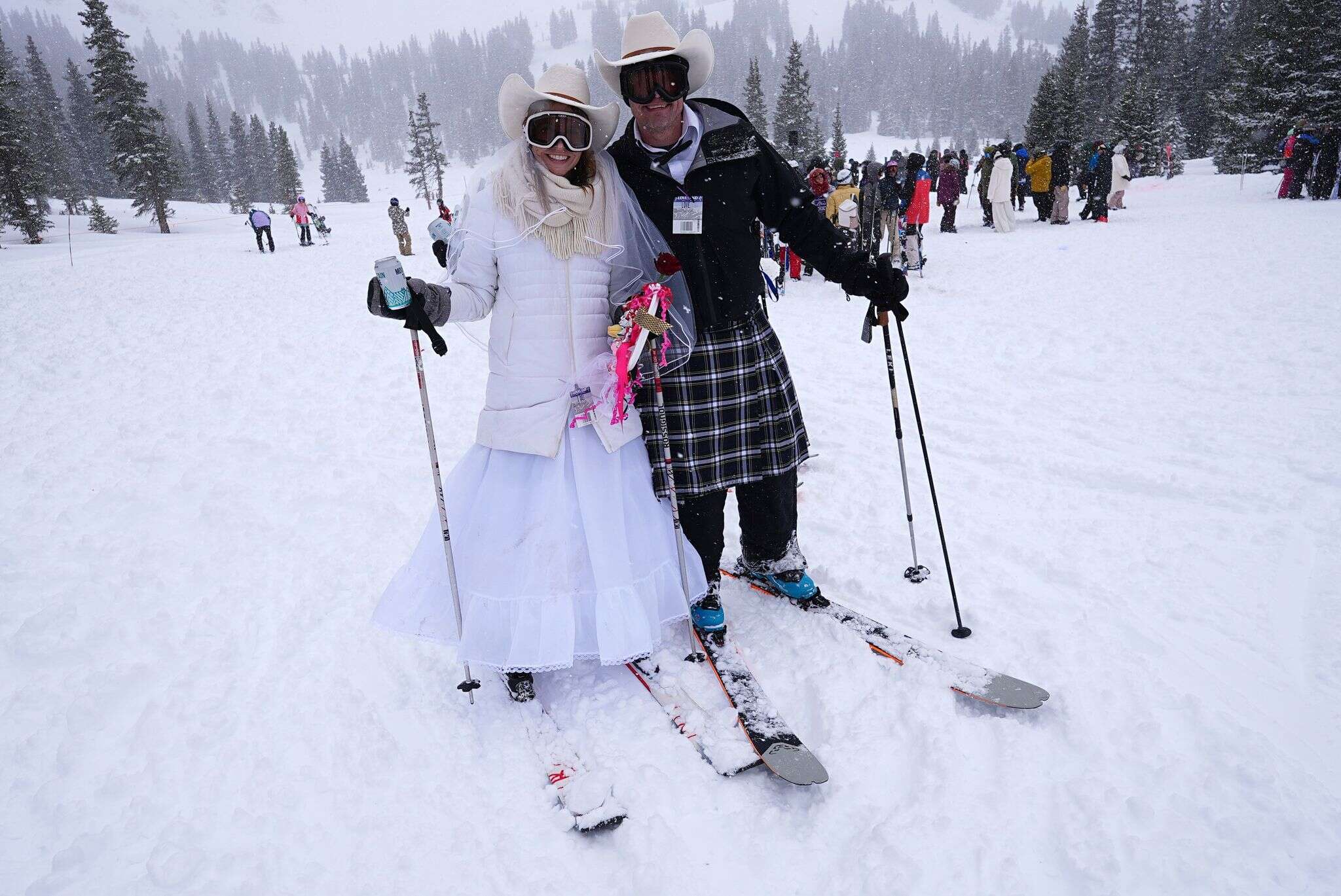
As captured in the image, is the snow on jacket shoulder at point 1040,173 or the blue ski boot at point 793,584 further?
the snow on jacket shoulder at point 1040,173

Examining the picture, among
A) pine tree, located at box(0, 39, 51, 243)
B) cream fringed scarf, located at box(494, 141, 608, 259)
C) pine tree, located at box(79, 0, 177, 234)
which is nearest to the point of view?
cream fringed scarf, located at box(494, 141, 608, 259)

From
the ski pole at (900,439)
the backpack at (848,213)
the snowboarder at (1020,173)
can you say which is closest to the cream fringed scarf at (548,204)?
the ski pole at (900,439)

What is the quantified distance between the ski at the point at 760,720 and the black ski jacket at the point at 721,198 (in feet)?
4.28

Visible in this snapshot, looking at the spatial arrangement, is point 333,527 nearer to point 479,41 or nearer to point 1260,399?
point 1260,399

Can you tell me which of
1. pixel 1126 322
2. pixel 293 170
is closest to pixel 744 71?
pixel 293 170

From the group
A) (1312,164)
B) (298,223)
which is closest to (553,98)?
(1312,164)

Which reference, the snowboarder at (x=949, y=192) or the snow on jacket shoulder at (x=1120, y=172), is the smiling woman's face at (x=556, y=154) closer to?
the snowboarder at (x=949, y=192)

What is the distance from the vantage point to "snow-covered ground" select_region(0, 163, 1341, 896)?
71.9 inches

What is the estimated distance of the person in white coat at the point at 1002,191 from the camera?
13.7 meters

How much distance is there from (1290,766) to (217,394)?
25.3ft

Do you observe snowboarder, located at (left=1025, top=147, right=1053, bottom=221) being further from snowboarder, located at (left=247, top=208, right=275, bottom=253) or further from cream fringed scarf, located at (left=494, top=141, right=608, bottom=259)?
snowboarder, located at (left=247, top=208, right=275, bottom=253)

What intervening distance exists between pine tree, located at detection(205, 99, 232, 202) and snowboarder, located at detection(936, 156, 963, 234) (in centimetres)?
6354

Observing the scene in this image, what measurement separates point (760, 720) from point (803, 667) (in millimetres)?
388

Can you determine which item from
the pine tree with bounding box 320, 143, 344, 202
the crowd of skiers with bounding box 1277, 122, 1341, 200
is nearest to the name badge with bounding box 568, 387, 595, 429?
the crowd of skiers with bounding box 1277, 122, 1341, 200
